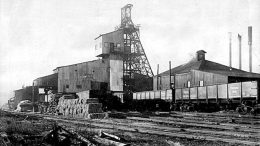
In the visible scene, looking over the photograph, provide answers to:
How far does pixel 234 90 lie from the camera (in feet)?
60.4

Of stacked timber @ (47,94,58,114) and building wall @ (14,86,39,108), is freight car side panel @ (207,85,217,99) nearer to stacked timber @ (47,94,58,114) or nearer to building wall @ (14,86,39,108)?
stacked timber @ (47,94,58,114)

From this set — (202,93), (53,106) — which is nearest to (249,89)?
(202,93)

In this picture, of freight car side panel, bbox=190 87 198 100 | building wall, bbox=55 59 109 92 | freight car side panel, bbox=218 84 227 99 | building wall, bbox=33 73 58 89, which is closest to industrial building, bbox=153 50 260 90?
freight car side panel, bbox=190 87 198 100

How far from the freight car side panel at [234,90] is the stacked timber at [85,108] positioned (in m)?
9.11

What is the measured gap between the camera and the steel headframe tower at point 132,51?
4362 cm

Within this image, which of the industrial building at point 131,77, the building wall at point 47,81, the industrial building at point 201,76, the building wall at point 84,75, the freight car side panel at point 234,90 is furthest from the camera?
the building wall at point 47,81

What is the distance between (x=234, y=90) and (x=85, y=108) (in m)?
10.1

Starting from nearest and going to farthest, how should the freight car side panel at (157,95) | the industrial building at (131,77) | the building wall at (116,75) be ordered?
the industrial building at (131,77) → the freight car side panel at (157,95) → the building wall at (116,75)

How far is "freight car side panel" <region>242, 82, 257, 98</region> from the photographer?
1661cm

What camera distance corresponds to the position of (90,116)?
15.2m

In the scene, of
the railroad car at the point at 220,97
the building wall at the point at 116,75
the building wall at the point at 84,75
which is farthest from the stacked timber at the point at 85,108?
the building wall at the point at 116,75

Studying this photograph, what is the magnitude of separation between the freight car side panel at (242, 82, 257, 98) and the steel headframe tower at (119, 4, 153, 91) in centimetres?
2588

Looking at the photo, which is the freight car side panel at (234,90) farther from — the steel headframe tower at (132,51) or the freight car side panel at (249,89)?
the steel headframe tower at (132,51)

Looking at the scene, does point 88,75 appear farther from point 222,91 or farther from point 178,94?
point 222,91
